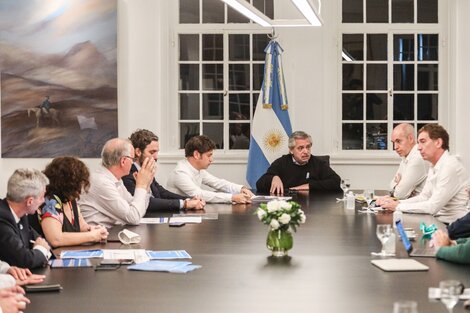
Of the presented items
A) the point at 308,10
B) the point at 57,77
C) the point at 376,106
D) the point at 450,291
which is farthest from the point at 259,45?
the point at 450,291

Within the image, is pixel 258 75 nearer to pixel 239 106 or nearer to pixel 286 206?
pixel 239 106

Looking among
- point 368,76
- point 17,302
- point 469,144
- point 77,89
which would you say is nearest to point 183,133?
point 77,89

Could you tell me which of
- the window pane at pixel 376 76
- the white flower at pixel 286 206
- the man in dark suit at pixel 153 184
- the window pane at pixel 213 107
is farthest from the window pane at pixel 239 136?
the white flower at pixel 286 206

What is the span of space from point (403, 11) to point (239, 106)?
2041 millimetres

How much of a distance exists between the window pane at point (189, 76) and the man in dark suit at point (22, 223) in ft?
17.1

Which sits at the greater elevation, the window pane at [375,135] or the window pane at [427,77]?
the window pane at [427,77]

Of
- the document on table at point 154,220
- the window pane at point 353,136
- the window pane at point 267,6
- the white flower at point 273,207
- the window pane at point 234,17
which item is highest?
the window pane at point 267,6

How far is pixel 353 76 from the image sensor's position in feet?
29.3

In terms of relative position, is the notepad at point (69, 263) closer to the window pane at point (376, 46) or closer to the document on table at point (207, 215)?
the document on table at point (207, 215)

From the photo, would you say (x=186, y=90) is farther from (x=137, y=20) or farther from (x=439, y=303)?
(x=439, y=303)

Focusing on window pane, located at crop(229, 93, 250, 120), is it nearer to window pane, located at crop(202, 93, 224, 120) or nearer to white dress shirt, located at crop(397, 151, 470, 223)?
window pane, located at crop(202, 93, 224, 120)

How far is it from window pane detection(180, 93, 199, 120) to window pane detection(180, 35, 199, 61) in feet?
1.31

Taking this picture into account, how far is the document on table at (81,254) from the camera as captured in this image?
3.69 meters

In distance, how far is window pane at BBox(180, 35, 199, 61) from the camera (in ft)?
29.5
